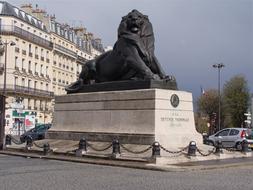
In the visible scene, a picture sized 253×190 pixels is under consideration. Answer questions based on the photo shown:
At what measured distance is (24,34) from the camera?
72188mm

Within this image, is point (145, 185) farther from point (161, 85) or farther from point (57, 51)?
point (57, 51)

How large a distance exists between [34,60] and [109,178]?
6660 cm

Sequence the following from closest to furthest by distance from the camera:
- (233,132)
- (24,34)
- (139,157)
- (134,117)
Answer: (139,157) < (134,117) < (233,132) < (24,34)

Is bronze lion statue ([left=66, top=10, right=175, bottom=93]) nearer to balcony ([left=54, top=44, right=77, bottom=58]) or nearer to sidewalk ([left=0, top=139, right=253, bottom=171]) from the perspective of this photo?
sidewalk ([left=0, top=139, right=253, bottom=171])

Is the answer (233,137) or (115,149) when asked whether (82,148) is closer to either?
(115,149)

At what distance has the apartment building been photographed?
226 feet

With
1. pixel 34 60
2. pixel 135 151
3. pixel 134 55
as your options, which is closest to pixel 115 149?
pixel 135 151

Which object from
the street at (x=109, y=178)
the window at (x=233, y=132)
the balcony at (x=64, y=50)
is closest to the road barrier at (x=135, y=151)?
the street at (x=109, y=178)

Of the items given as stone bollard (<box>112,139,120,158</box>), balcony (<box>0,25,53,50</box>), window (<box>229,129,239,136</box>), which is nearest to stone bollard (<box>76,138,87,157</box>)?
stone bollard (<box>112,139,120,158</box>)

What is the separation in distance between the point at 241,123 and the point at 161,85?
173 feet

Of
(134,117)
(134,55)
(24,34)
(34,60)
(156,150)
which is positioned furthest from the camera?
(34,60)

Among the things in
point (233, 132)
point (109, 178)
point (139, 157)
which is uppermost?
point (233, 132)

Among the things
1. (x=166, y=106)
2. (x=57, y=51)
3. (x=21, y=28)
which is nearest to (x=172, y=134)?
(x=166, y=106)

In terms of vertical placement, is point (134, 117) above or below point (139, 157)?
above
